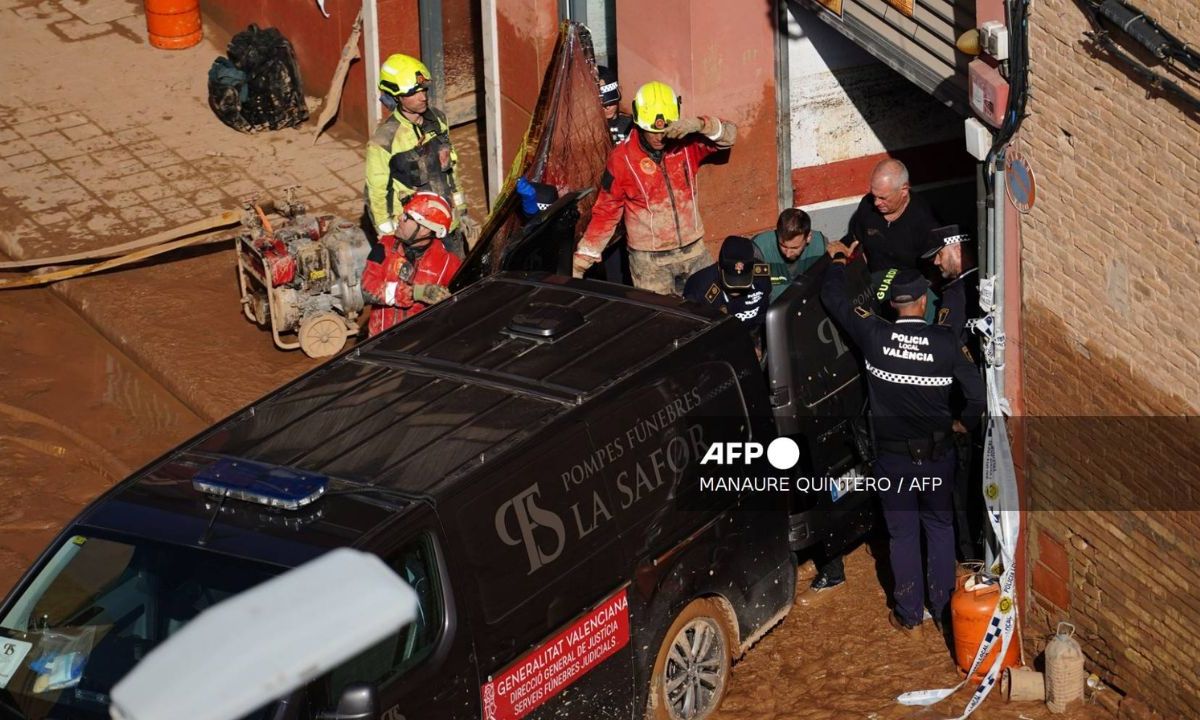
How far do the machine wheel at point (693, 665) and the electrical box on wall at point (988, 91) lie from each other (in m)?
2.81

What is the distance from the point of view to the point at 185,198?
14.7m

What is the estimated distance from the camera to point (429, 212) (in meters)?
10.7

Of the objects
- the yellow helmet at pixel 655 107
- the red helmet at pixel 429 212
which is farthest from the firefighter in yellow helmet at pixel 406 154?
the yellow helmet at pixel 655 107

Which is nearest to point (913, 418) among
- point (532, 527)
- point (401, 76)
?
point (532, 527)

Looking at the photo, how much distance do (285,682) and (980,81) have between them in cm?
513

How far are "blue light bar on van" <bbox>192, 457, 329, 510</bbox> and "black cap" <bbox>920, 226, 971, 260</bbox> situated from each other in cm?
425

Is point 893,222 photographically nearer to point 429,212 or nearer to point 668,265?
point 668,265

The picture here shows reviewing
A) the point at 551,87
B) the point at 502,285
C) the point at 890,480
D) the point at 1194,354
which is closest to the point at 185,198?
the point at 551,87

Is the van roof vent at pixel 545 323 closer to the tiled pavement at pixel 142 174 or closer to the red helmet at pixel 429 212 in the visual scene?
the red helmet at pixel 429 212

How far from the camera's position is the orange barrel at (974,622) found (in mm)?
9195

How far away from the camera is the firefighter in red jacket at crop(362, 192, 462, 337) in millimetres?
10734

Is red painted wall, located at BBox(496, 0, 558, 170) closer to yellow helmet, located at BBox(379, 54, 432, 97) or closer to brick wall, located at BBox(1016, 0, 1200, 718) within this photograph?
yellow helmet, located at BBox(379, 54, 432, 97)

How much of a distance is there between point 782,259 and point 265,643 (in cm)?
564

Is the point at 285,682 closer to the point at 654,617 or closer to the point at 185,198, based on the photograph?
the point at 654,617
